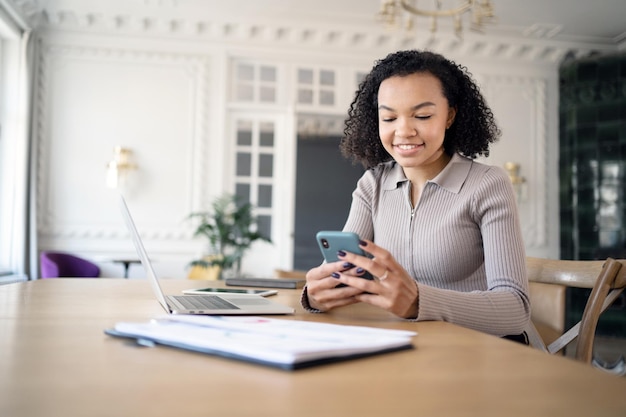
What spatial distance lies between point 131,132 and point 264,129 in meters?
1.42

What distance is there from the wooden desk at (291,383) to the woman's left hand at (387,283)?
0.23 meters

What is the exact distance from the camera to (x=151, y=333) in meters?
0.74

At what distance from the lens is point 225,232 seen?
18.5 ft

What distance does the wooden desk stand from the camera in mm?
488

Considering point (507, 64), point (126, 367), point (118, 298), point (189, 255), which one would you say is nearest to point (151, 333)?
point (126, 367)

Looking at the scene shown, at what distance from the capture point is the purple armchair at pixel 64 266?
4768 millimetres

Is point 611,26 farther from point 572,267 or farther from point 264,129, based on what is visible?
point 572,267

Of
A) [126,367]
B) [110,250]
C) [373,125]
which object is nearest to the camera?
[126,367]

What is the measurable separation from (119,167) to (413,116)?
196 inches

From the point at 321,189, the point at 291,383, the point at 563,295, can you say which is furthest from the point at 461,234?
the point at 321,189

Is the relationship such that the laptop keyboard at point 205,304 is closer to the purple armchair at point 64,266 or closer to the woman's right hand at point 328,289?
the woman's right hand at point 328,289

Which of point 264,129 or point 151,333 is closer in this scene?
point 151,333

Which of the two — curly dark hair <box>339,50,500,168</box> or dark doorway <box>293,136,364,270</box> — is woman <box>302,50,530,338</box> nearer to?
curly dark hair <box>339,50,500,168</box>

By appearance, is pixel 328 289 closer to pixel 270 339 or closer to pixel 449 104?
pixel 270 339
